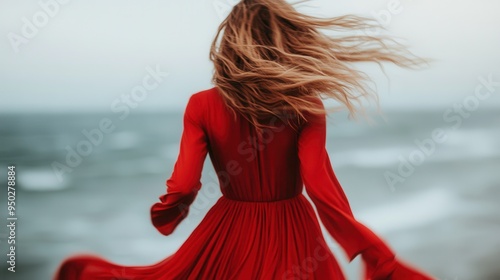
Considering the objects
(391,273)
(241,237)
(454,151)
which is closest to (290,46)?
(241,237)

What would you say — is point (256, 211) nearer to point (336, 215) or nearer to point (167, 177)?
point (336, 215)

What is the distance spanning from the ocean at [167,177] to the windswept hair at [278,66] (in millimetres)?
1799

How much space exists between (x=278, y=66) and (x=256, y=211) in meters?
0.44

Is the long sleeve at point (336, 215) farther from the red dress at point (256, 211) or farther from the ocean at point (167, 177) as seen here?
the ocean at point (167, 177)

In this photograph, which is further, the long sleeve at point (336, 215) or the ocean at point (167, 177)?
the ocean at point (167, 177)

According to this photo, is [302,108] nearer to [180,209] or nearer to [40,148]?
[180,209]

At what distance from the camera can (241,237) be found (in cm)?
206

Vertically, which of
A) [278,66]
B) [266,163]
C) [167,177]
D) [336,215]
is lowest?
[167,177]

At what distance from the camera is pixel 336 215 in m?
1.98

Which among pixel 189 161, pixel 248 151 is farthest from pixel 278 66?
pixel 189 161

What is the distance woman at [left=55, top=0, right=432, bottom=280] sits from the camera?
196 centimetres

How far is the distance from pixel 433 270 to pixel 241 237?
3.03 m

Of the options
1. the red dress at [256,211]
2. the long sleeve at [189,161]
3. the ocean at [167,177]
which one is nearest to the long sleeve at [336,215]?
the red dress at [256,211]

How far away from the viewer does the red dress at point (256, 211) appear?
197 cm
